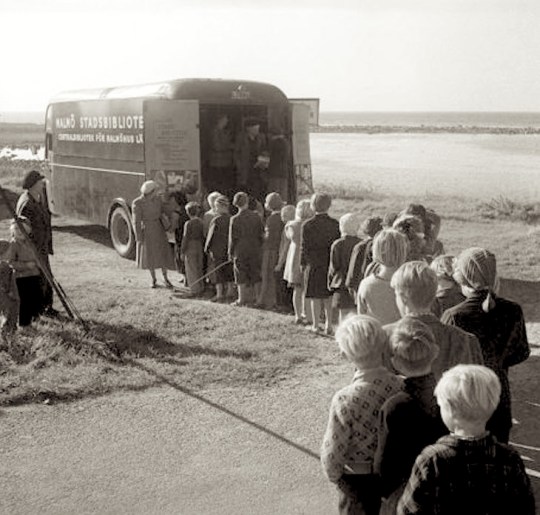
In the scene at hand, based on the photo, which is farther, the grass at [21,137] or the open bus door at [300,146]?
the grass at [21,137]

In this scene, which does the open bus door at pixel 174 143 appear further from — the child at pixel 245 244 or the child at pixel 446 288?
the child at pixel 446 288

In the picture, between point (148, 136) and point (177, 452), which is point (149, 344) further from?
point (148, 136)

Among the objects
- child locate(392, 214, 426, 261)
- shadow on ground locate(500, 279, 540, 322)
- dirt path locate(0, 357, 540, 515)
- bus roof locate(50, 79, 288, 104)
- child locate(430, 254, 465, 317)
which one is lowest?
shadow on ground locate(500, 279, 540, 322)

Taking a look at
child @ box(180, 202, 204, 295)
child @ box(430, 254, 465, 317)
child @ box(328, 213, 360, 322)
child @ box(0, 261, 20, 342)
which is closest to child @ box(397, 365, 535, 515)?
child @ box(430, 254, 465, 317)

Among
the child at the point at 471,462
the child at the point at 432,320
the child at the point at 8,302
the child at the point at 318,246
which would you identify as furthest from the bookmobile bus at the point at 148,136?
the child at the point at 471,462

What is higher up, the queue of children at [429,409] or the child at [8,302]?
the queue of children at [429,409]

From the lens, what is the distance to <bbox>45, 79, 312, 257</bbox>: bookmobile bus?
38.9ft

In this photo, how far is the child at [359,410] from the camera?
11.7 feet

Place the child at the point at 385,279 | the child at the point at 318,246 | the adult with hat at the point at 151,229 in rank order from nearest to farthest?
the child at the point at 385,279 < the child at the point at 318,246 < the adult with hat at the point at 151,229

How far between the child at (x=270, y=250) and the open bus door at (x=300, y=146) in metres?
3.12

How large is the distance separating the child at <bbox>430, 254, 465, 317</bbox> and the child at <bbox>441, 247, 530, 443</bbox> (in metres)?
0.79

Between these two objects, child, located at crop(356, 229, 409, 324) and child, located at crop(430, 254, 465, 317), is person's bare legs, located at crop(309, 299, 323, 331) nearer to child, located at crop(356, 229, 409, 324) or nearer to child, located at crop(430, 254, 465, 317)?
child, located at crop(430, 254, 465, 317)

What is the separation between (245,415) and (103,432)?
3.54 feet

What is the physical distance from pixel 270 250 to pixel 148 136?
3.20 metres
